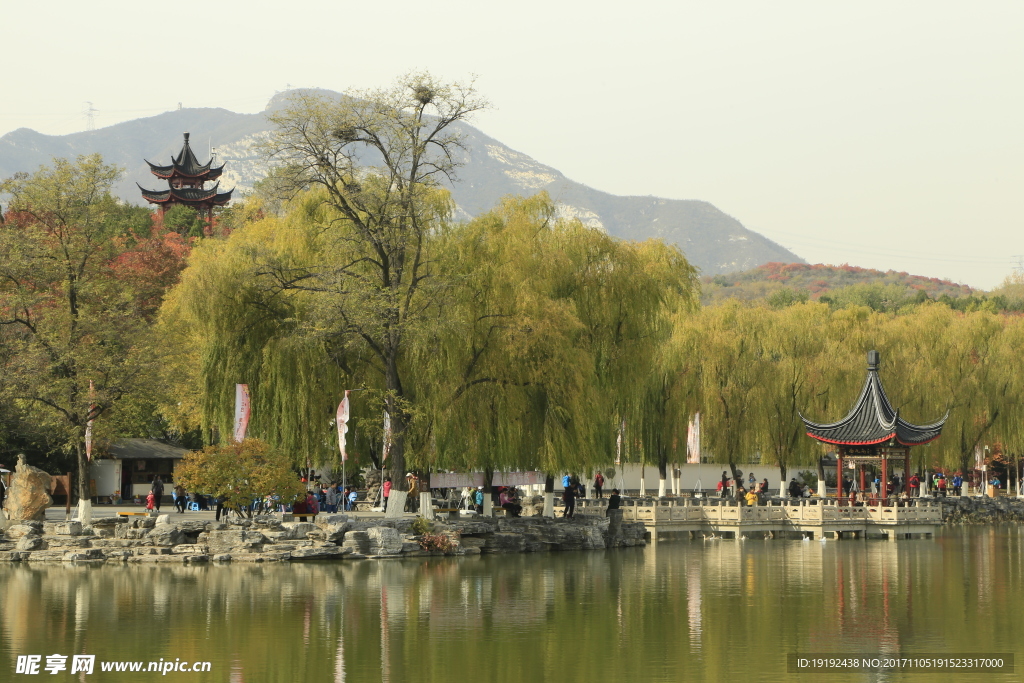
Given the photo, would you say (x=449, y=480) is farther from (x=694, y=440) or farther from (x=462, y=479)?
(x=694, y=440)

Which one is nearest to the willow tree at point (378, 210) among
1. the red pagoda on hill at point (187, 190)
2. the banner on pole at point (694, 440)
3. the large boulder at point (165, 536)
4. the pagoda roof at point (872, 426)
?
the large boulder at point (165, 536)

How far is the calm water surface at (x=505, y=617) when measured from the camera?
12.6 m

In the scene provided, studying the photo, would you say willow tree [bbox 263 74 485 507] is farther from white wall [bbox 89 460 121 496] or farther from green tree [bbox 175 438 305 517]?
white wall [bbox 89 460 121 496]

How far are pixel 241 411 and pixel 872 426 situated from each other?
73.8 ft

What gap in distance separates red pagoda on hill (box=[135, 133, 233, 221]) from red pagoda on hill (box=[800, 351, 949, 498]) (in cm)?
4600

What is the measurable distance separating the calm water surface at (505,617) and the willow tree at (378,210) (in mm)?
5446

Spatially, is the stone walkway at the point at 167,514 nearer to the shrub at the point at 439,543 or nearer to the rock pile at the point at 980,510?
the shrub at the point at 439,543

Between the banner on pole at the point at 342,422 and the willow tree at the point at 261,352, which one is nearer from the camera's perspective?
the banner on pole at the point at 342,422

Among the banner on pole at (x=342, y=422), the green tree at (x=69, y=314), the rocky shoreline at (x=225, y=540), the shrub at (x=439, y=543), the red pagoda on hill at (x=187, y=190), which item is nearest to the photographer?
the rocky shoreline at (x=225, y=540)

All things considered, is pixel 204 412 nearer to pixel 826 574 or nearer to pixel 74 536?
pixel 74 536

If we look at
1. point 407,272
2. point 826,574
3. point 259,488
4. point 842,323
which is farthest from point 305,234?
point 842,323

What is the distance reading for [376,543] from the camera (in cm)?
2527

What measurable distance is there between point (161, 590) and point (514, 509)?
→ 12541mm

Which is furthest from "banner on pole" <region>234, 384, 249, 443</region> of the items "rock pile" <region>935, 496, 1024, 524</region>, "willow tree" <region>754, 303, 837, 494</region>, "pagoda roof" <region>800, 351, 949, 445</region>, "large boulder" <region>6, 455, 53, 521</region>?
"rock pile" <region>935, 496, 1024, 524</region>
